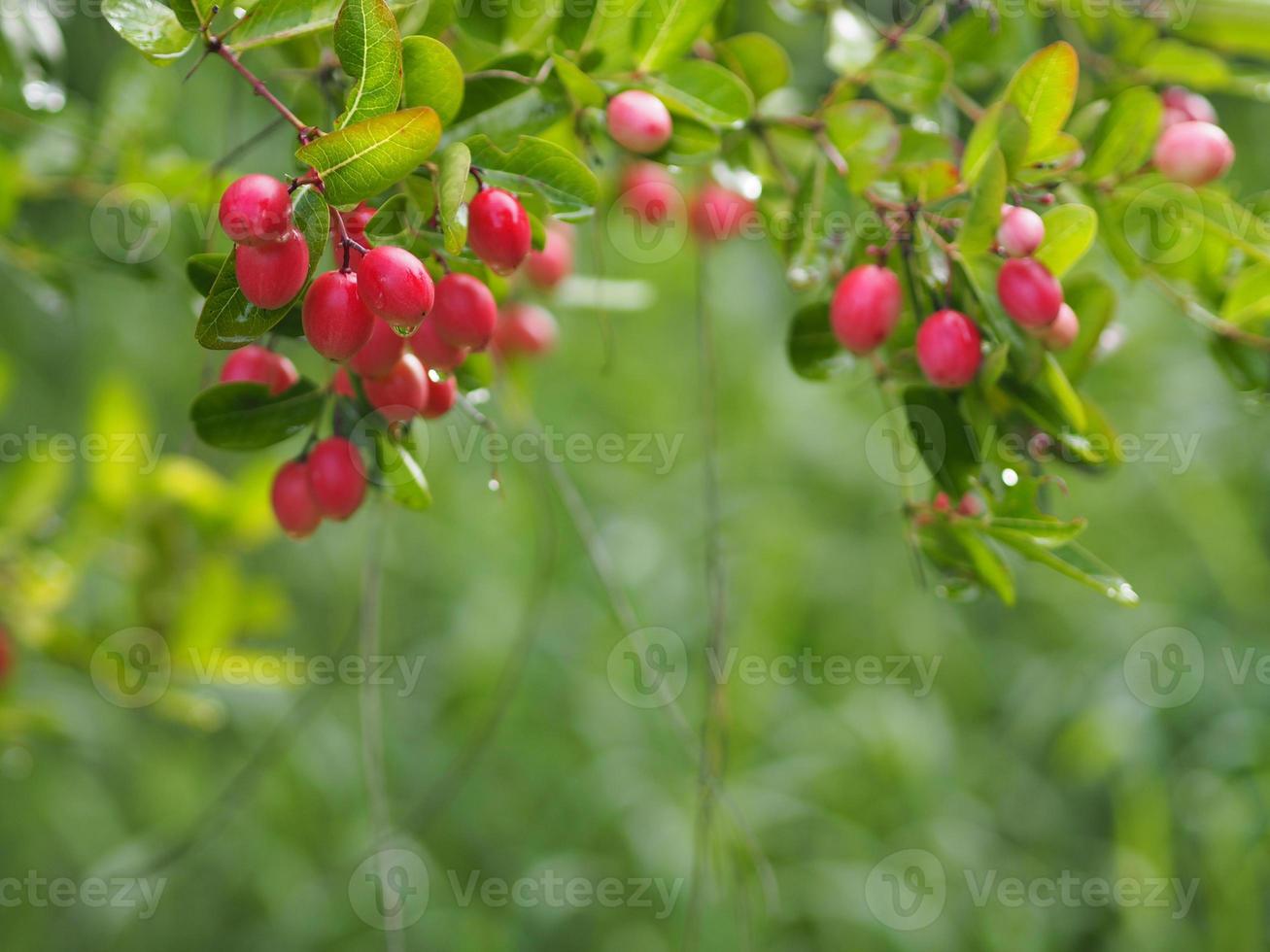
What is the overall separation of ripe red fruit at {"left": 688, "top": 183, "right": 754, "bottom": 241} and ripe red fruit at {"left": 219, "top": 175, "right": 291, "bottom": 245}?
2.17 feet

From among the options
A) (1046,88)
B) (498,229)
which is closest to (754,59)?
(1046,88)

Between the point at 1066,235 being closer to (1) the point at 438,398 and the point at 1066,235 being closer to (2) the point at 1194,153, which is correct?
(2) the point at 1194,153

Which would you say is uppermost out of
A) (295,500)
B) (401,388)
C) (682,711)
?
(401,388)

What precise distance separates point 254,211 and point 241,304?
0.15 ft

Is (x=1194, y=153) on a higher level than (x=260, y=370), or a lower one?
higher

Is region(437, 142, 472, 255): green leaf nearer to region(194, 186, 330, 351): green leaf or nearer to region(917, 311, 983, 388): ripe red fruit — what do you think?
region(194, 186, 330, 351): green leaf

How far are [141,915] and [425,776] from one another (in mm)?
437

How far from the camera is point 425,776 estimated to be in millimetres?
1752

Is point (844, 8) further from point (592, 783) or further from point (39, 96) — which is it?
point (592, 783)

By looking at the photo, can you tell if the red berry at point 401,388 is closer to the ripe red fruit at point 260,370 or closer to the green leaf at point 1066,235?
the ripe red fruit at point 260,370

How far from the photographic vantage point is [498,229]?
454 mm

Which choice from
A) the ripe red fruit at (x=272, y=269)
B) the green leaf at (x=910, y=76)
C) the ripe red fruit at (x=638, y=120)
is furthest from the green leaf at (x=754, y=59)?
the ripe red fruit at (x=272, y=269)

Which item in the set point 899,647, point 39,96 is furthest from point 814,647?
point 39,96

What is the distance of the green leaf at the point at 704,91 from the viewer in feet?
1.87
